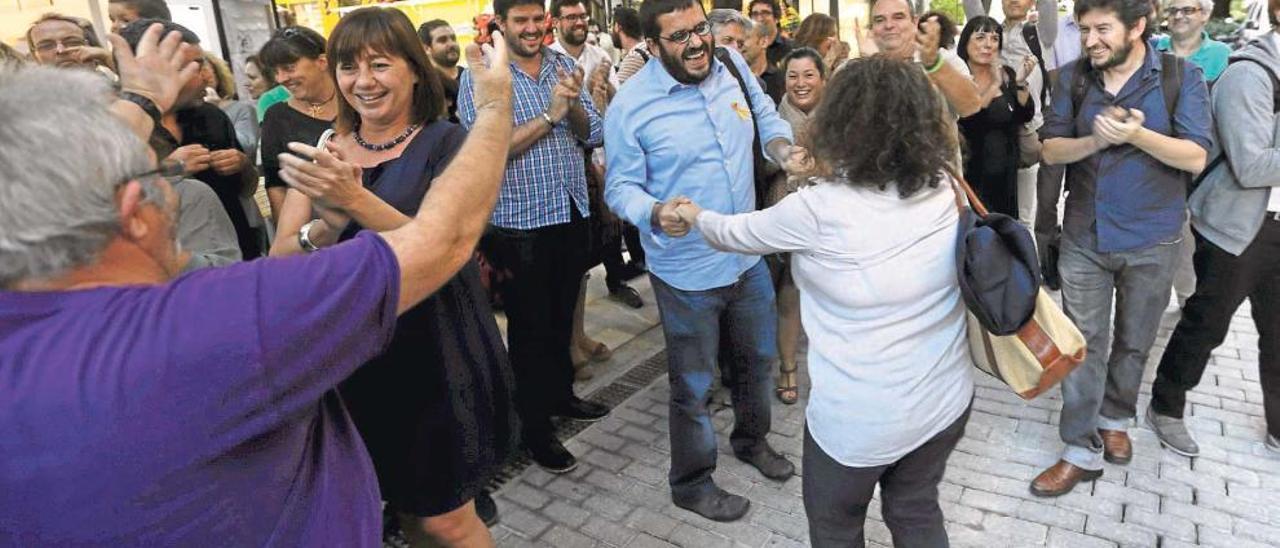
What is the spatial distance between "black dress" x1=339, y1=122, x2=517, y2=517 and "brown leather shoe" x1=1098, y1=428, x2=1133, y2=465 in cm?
281

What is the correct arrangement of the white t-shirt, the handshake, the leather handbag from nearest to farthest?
the leather handbag < the white t-shirt < the handshake

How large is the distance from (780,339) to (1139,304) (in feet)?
5.72

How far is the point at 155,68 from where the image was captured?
1.79 meters

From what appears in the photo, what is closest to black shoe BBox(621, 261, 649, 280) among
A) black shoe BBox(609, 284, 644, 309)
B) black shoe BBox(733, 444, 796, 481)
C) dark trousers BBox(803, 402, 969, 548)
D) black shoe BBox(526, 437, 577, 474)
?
black shoe BBox(609, 284, 644, 309)

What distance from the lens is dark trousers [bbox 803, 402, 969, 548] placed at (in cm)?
219

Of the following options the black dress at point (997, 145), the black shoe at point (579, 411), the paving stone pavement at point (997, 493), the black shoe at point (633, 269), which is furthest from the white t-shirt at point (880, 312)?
the black shoe at point (633, 269)

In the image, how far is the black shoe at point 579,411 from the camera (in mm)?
4215

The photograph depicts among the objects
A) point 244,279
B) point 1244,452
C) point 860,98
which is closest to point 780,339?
point 1244,452

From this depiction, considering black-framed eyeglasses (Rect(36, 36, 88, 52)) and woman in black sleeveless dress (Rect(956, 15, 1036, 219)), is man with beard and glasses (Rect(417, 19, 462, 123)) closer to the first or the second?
black-framed eyeglasses (Rect(36, 36, 88, 52))

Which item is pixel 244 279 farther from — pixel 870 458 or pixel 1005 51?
pixel 1005 51

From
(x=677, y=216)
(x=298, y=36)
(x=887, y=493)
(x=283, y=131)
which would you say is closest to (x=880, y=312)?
(x=887, y=493)

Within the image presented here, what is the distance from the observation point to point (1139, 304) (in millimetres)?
3188

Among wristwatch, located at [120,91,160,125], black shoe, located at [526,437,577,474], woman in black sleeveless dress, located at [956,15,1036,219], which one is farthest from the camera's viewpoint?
woman in black sleeveless dress, located at [956,15,1036,219]

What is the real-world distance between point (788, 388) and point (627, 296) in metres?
2.05
